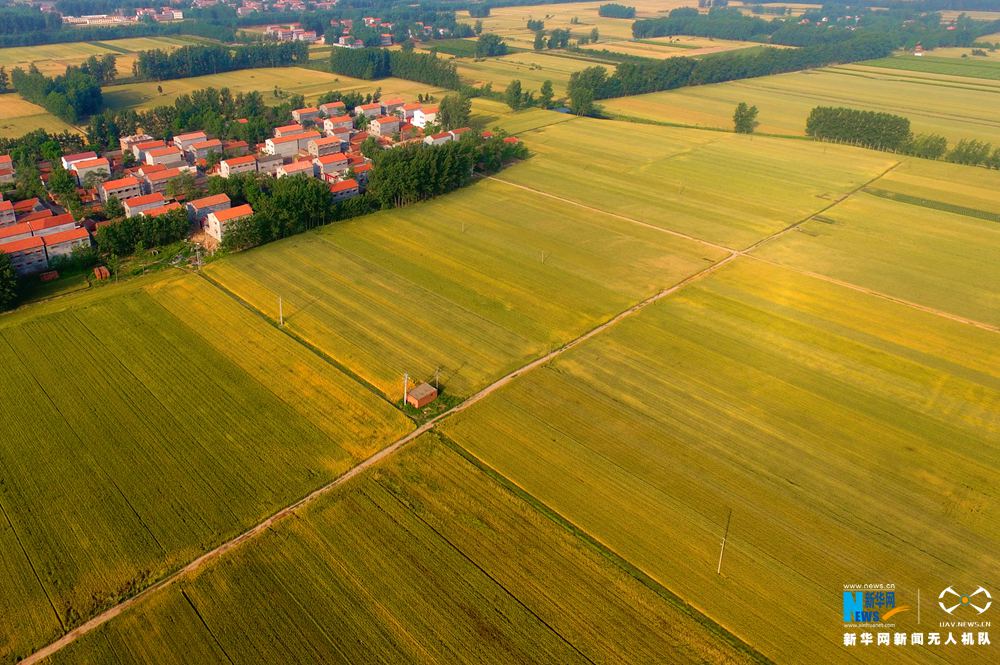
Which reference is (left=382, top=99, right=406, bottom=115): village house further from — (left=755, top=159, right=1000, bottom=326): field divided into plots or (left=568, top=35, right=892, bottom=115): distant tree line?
(left=755, top=159, right=1000, bottom=326): field divided into plots

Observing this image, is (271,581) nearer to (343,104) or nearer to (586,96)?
(343,104)

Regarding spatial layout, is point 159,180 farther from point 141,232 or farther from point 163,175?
point 141,232

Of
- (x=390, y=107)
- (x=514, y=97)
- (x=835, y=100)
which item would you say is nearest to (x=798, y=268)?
(x=514, y=97)

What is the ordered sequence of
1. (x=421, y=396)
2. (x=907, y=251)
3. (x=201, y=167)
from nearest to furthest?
(x=421, y=396), (x=907, y=251), (x=201, y=167)

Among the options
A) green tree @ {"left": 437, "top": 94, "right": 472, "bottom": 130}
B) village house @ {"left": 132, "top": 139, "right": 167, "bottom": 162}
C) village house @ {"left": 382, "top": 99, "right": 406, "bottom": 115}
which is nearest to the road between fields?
green tree @ {"left": 437, "top": 94, "right": 472, "bottom": 130}

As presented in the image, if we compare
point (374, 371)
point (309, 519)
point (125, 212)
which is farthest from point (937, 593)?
point (125, 212)

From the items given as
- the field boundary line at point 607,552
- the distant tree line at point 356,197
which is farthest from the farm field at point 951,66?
the field boundary line at point 607,552
